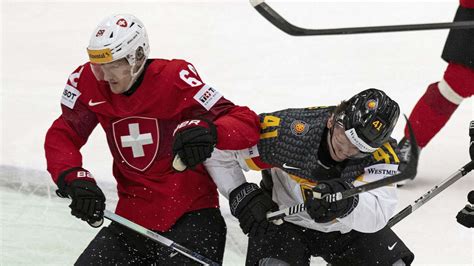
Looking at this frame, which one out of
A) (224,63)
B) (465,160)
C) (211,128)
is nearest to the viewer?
(211,128)

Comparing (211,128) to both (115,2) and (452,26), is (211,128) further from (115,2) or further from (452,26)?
(115,2)

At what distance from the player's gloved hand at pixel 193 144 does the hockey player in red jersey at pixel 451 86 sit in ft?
5.65

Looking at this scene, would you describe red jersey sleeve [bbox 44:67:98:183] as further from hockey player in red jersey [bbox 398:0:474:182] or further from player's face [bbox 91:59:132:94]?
hockey player in red jersey [bbox 398:0:474:182]

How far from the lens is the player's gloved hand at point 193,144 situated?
3.03 meters

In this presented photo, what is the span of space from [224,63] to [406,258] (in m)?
2.69

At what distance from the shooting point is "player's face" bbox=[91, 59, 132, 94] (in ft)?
10.6

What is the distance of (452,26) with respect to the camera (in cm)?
239

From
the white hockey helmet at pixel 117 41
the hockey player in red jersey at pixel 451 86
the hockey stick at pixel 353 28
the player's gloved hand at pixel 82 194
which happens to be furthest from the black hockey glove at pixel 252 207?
the hockey player in red jersey at pixel 451 86

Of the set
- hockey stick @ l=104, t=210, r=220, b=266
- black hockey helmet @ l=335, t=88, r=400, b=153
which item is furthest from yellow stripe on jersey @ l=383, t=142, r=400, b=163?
hockey stick @ l=104, t=210, r=220, b=266

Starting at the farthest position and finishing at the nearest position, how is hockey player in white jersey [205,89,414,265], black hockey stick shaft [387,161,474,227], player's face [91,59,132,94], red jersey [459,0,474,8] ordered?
red jersey [459,0,474,8], black hockey stick shaft [387,161,474,227], player's face [91,59,132,94], hockey player in white jersey [205,89,414,265]

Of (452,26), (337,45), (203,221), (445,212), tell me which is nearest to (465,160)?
(445,212)

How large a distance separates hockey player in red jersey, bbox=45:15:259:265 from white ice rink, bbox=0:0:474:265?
0.77m

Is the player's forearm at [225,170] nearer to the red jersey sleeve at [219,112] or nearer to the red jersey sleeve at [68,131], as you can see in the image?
the red jersey sleeve at [219,112]

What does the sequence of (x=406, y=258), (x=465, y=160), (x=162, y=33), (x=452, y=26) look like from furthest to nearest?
(x=162, y=33)
(x=465, y=160)
(x=406, y=258)
(x=452, y=26)
